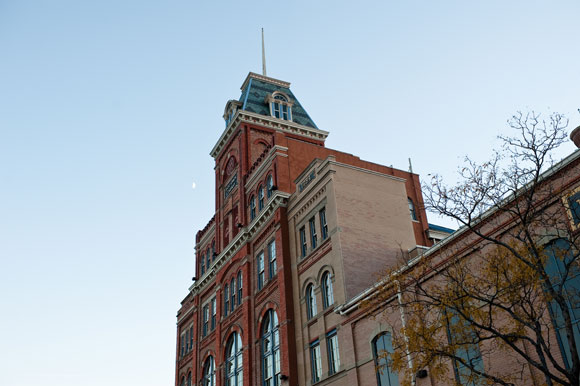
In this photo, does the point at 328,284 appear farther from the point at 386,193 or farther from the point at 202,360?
the point at 202,360

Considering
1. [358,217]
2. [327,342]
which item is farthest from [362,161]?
[327,342]

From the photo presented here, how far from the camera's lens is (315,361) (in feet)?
96.4

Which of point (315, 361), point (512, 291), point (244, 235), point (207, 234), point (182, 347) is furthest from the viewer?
point (182, 347)

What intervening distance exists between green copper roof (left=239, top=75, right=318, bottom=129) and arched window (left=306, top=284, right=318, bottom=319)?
57.9 ft

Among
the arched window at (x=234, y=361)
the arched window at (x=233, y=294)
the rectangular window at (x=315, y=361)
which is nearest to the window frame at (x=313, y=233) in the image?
the rectangular window at (x=315, y=361)

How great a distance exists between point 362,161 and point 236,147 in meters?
11.6

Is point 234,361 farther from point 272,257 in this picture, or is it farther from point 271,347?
point 272,257

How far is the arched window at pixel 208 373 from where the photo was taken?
41719 millimetres

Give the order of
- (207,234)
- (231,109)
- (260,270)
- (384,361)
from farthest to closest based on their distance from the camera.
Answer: (207,234), (231,109), (260,270), (384,361)

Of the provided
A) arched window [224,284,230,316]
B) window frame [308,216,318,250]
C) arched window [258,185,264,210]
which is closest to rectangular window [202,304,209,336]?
arched window [224,284,230,316]

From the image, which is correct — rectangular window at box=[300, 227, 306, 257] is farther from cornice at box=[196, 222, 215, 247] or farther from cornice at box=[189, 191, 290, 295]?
cornice at box=[196, 222, 215, 247]

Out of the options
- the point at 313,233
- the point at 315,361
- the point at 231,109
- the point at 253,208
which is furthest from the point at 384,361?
the point at 231,109

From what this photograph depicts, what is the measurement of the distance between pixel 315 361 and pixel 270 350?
4533mm

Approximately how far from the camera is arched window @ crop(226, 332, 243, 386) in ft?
121
